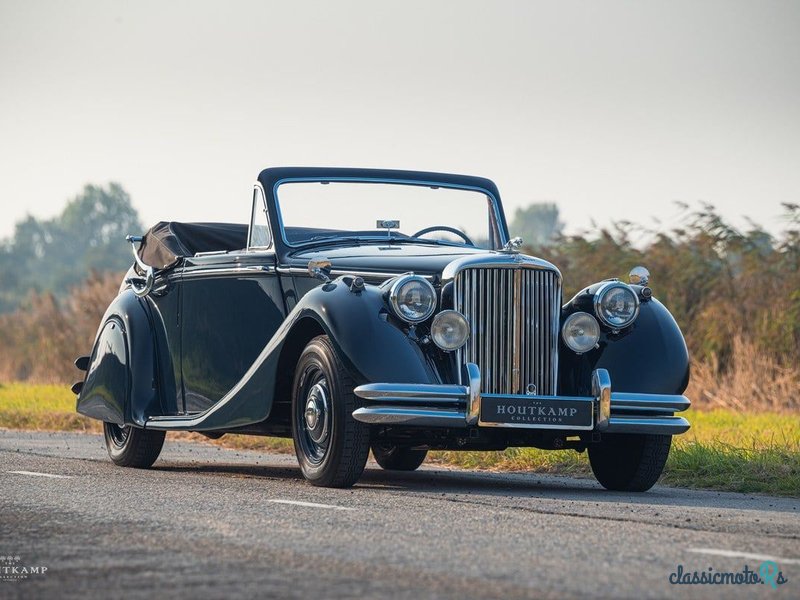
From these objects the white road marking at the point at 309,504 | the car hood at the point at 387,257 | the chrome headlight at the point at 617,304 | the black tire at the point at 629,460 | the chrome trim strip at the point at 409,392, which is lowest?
the black tire at the point at 629,460

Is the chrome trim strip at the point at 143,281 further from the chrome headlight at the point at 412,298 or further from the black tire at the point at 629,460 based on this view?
the black tire at the point at 629,460

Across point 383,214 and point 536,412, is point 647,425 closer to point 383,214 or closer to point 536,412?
point 536,412

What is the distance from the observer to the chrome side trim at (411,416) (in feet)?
25.8

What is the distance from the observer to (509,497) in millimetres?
7895

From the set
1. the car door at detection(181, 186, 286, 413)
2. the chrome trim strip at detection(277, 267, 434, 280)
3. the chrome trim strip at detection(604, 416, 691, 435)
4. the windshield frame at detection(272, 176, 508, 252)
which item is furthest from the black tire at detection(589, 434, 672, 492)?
the car door at detection(181, 186, 286, 413)

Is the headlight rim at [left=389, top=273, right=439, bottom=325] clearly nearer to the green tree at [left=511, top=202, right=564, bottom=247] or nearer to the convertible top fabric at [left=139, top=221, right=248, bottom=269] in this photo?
the convertible top fabric at [left=139, top=221, right=248, bottom=269]

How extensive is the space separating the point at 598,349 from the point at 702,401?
9.89 meters

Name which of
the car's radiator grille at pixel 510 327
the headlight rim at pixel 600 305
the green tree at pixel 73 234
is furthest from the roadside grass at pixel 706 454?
the green tree at pixel 73 234

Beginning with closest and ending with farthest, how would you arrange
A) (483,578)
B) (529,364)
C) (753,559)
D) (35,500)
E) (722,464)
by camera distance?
1. (483,578)
2. (753,559)
3. (35,500)
4. (529,364)
5. (722,464)

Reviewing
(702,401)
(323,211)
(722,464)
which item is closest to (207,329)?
(323,211)

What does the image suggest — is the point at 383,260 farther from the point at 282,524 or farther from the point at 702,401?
the point at 702,401

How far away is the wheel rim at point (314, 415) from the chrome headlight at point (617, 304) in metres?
1.79

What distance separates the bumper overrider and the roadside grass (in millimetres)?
1115

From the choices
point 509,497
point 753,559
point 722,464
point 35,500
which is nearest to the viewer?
point 753,559
